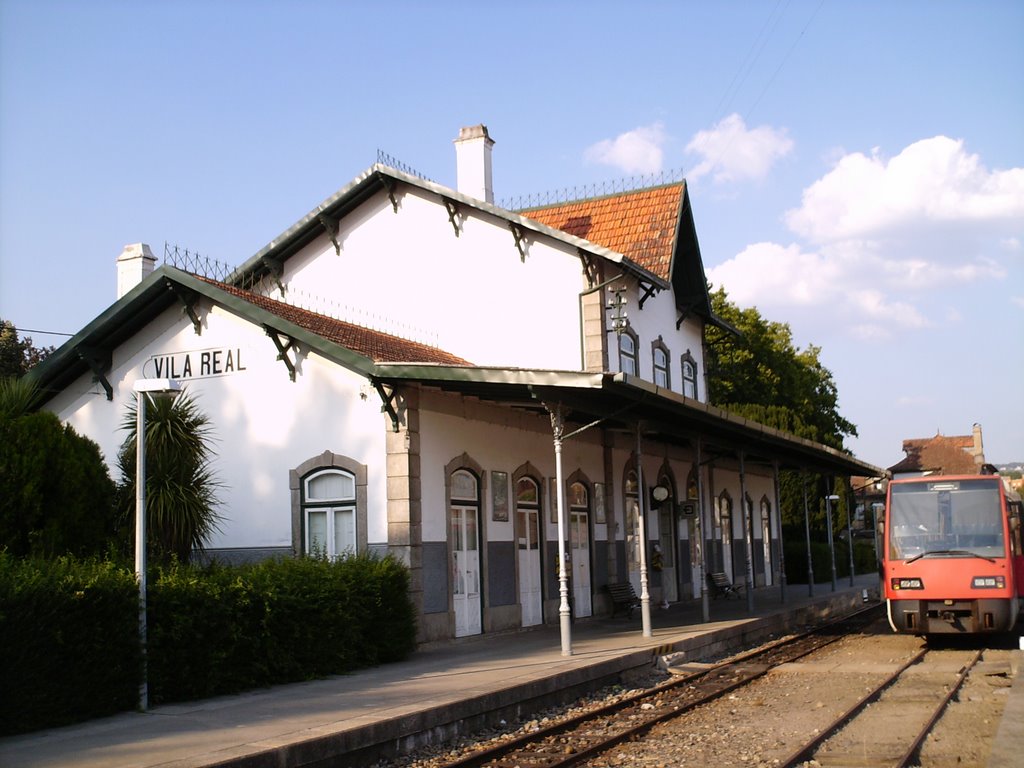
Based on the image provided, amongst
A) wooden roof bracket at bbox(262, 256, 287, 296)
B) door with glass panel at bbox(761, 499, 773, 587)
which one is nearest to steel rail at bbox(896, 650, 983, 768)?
wooden roof bracket at bbox(262, 256, 287, 296)

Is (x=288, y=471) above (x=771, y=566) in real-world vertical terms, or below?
above

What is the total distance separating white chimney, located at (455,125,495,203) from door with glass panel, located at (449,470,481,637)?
8801 millimetres

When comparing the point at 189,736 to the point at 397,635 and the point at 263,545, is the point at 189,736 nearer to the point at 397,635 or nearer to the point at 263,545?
the point at 397,635

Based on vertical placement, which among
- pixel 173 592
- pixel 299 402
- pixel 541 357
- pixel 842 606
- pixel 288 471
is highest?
pixel 541 357

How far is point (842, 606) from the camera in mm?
27875

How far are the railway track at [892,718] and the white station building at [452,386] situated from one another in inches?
176

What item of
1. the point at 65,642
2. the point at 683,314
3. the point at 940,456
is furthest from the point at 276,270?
the point at 940,456

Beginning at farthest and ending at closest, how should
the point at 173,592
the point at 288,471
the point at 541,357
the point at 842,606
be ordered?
1. the point at 842,606
2. the point at 541,357
3. the point at 288,471
4. the point at 173,592

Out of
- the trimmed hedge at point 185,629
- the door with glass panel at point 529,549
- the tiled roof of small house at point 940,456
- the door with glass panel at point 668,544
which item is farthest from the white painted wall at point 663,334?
the tiled roof of small house at point 940,456

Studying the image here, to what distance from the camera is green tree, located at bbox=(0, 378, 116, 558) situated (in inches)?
483

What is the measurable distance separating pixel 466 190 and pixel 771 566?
17.1 metres

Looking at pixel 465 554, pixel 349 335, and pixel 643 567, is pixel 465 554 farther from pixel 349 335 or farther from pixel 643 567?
pixel 349 335

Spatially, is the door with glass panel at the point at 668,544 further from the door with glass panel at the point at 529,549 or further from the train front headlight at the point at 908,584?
the train front headlight at the point at 908,584

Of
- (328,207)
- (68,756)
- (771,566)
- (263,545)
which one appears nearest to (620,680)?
(263,545)
